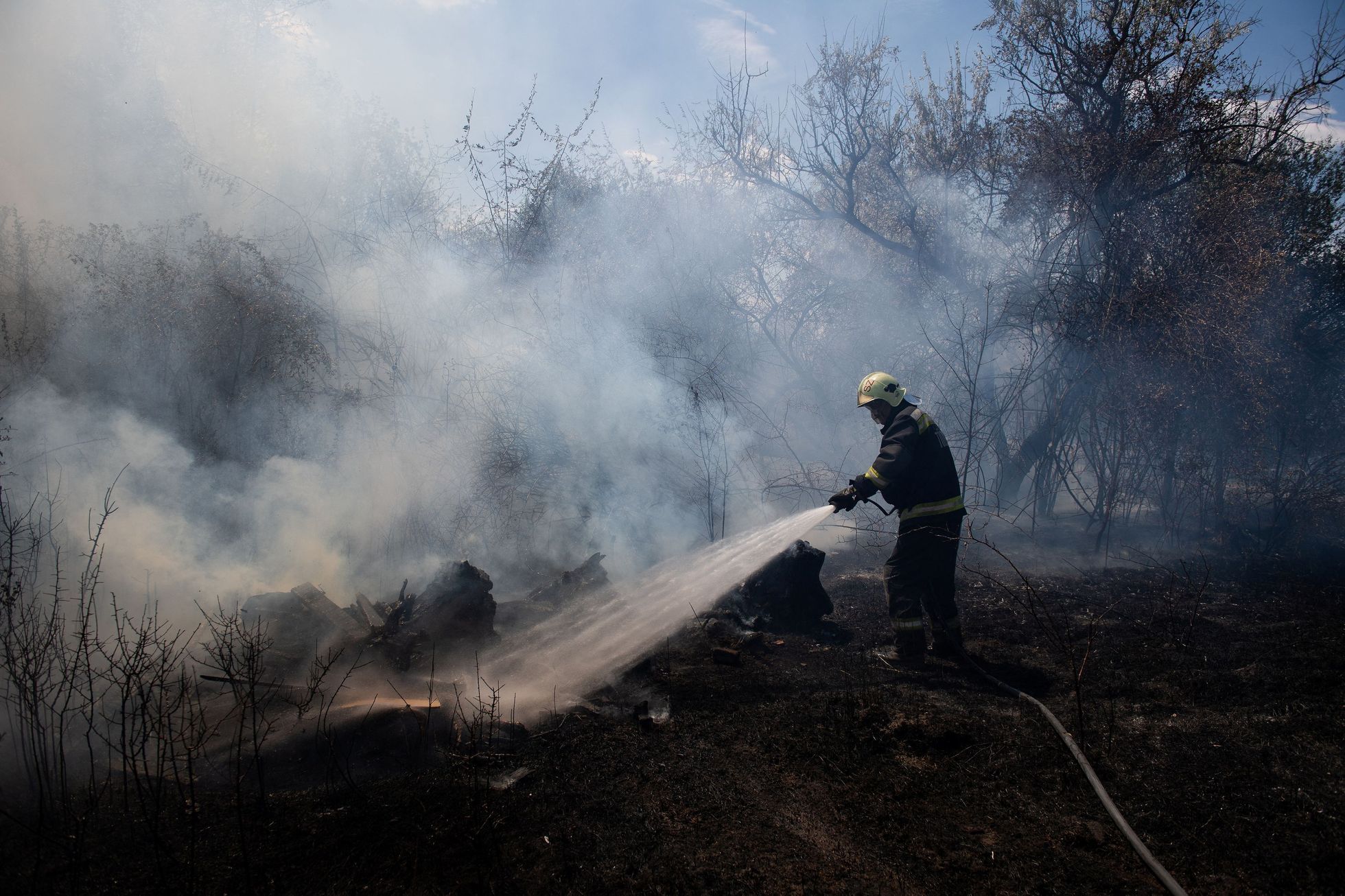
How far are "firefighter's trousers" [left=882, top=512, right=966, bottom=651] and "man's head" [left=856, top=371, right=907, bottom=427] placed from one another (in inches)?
36.2

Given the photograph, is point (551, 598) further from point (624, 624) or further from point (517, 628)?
point (624, 624)

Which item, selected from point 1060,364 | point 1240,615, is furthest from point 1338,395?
point 1240,615

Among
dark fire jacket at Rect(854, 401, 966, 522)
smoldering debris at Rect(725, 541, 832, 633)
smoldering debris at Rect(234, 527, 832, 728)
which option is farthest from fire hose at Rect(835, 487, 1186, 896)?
smoldering debris at Rect(234, 527, 832, 728)

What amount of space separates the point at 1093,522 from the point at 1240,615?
4880 mm

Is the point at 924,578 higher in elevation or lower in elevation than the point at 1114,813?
higher

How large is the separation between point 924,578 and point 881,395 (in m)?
1.49

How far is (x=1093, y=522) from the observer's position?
34.9 feet

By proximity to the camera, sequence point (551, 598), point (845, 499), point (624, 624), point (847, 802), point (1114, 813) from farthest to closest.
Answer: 1. point (551, 598)
2. point (624, 624)
3. point (845, 499)
4. point (847, 802)
5. point (1114, 813)

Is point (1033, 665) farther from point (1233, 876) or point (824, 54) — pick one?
point (824, 54)

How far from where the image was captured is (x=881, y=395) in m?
5.29

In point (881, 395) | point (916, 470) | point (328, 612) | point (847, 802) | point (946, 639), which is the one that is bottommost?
point (847, 802)

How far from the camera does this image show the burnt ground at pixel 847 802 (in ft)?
8.55

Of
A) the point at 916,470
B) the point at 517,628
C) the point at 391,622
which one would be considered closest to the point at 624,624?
the point at 517,628

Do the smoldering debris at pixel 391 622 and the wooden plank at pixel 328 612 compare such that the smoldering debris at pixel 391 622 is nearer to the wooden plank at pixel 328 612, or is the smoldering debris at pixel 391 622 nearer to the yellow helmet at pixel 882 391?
the wooden plank at pixel 328 612
